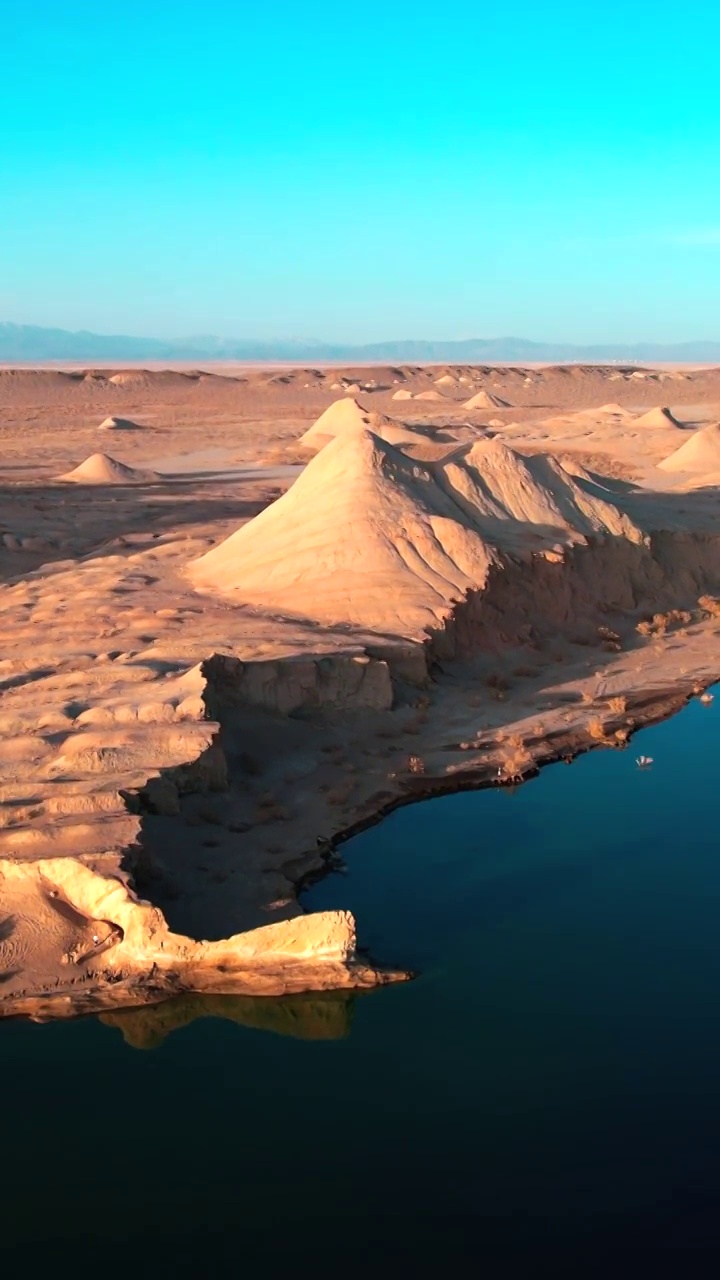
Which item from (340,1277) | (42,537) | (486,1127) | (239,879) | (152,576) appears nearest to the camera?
(340,1277)

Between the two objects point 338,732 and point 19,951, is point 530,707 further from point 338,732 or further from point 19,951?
point 19,951

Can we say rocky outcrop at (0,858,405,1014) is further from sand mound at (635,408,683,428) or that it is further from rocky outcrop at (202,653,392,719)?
sand mound at (635,408,683,428)

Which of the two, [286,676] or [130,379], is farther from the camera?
[130,379]

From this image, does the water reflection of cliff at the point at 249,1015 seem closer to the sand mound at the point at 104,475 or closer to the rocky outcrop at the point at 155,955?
the rocky outcrop at the point at 155,955

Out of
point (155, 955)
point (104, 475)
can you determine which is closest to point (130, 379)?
point (104, 475)

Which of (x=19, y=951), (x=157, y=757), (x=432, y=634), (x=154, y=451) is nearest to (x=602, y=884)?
(x=157, y=757)

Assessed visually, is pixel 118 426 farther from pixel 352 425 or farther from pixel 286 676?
pixel 286 676
